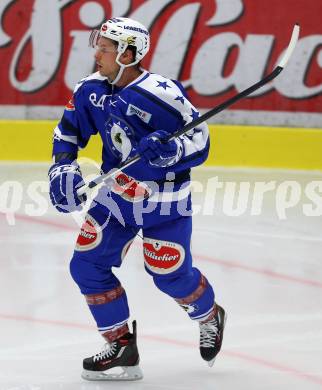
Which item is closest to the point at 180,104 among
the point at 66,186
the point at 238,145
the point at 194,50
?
the point at 66,186

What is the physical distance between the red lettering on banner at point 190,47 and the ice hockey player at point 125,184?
376 cm

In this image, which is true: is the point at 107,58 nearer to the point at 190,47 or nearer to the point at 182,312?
the point at 182,312

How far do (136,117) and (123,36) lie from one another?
26cm

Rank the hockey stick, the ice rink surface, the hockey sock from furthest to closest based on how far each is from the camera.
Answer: the ice rink surface → the hockey sock → the hockey stick

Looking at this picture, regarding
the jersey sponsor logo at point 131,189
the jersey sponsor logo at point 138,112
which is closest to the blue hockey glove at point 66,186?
the jersey sponsor logo at point 131,189

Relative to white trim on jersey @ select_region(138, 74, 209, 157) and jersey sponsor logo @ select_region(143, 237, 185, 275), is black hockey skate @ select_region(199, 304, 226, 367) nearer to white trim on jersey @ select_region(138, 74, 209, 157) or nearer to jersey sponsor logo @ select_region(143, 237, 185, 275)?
jersey sponsor logo @ select_region(143, 237, 185, 275)

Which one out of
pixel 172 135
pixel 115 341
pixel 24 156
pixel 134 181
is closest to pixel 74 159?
pixel 134 181

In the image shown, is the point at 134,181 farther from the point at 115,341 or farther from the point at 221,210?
the point at 221,210

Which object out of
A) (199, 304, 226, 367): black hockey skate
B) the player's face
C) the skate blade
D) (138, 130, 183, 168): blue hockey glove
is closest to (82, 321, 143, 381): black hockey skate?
the skate blade

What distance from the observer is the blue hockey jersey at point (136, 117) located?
3.23 m

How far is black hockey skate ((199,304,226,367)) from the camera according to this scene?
348 centimetres

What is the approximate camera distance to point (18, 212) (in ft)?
18.6

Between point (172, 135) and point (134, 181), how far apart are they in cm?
28

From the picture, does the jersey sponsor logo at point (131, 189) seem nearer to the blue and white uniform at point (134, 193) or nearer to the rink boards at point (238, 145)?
the blue and white uniform at point (134, 193)
